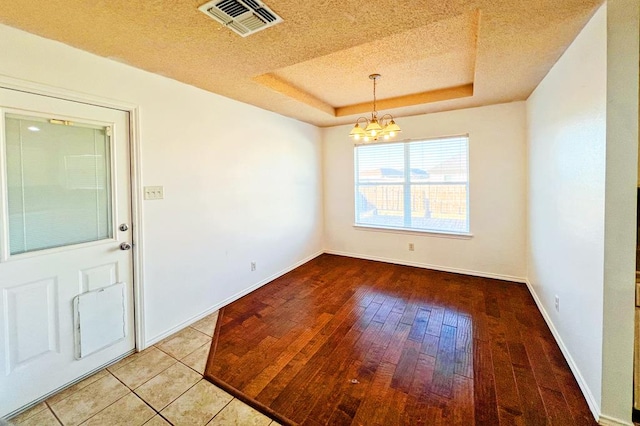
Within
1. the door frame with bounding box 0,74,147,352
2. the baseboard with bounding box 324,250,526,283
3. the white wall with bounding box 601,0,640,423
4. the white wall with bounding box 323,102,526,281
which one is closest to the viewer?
the white wall with bounding box 601,0,640,423

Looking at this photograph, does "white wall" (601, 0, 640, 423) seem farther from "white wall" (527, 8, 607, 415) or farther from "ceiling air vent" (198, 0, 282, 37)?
"ceiling air vent" (198, 0, 282, 37)

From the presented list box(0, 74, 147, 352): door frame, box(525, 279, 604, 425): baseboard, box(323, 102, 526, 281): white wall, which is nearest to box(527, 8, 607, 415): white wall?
box(525, 279, 604, 425): baseboard

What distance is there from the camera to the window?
A: 4062 mm

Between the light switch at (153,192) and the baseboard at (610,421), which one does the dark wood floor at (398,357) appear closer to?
the baseboard at (610,421)

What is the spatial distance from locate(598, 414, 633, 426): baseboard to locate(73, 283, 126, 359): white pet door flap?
3299 millimetres

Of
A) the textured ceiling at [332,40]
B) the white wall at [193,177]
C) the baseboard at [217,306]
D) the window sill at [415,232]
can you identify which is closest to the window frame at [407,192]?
the window sill at [415,232]

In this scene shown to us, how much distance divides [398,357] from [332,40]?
2450mm

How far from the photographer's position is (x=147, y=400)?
181 cm

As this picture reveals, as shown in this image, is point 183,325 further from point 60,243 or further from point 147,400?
point 60,243

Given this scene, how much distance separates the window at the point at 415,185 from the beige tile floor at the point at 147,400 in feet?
11.2

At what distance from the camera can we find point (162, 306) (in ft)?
8.36

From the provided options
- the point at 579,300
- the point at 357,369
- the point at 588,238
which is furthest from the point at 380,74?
the point at 357,369

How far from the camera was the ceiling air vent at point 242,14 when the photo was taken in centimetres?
151

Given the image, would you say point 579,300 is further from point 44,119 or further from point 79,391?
point 44,119
